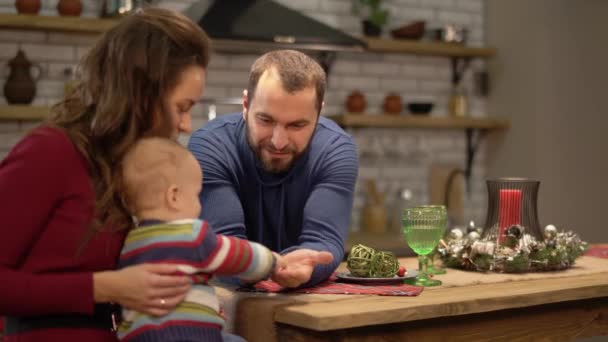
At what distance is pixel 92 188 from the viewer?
1.64 meters

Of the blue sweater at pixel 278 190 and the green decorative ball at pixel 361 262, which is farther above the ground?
the blue sweater at pixel 278 190

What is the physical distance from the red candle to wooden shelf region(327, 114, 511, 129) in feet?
7.72

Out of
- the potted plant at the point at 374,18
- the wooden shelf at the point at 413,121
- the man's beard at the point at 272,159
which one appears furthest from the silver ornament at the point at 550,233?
the potted plant at the point at 374,18

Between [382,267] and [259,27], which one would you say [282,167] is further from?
[259,27]

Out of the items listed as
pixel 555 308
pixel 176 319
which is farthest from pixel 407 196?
pixel 176 319

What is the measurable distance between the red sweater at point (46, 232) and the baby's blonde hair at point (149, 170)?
8 cm

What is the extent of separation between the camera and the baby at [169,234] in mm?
1656

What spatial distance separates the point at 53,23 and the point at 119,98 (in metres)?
2.87

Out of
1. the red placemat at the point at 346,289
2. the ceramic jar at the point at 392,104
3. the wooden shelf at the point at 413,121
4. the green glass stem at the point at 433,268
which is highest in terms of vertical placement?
the ceramic jar at the point at 392,104

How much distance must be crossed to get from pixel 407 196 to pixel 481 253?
2.78 metres

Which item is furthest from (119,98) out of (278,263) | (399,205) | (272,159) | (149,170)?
(399,205)

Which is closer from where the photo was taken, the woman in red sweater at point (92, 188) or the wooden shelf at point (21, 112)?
the woman in red sweater at point (92, 188)

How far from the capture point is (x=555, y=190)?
511cm

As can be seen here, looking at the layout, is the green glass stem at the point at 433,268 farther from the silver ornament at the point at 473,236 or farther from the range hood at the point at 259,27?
the range hood at the point at 259,27
